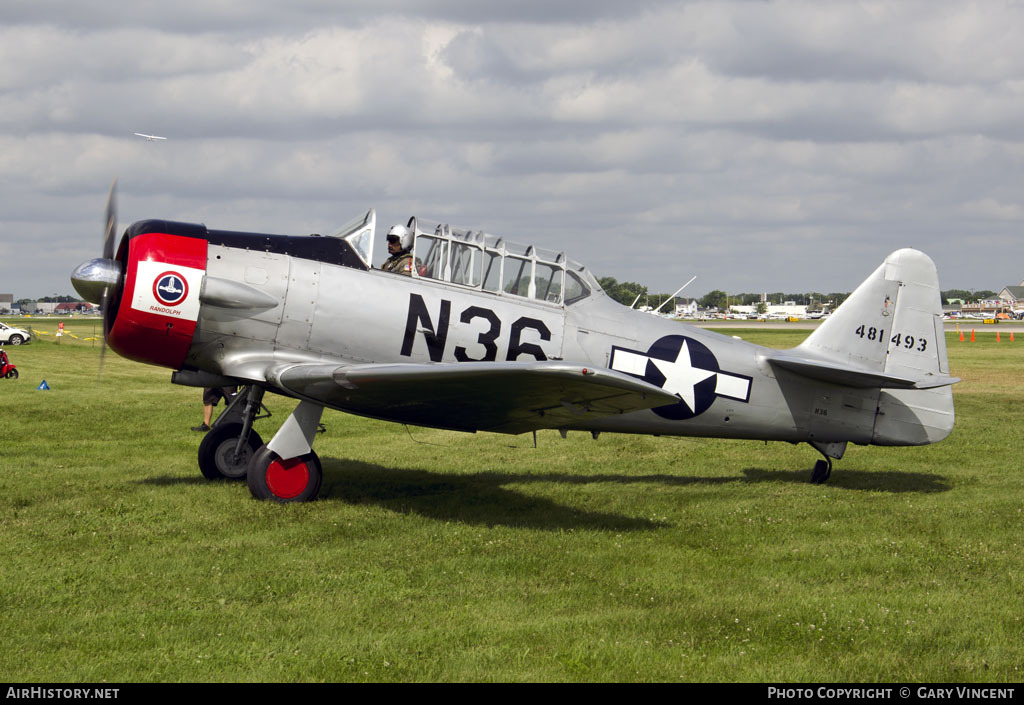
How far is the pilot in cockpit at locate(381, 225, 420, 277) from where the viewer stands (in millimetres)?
9016

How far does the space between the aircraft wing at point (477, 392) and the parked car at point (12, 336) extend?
3584 centimetres

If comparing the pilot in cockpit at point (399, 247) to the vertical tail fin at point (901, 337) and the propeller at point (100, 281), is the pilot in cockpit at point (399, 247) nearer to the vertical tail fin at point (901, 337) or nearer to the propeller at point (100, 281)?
the propeller at point (100, 281)

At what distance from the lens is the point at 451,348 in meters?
8.74

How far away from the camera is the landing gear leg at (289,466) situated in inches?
333

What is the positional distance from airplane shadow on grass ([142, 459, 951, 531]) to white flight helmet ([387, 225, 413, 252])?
98.9 inches

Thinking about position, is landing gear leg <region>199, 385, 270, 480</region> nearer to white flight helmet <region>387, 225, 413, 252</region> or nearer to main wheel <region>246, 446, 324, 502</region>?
main wheel <region>246, 446, 324, 502</region>

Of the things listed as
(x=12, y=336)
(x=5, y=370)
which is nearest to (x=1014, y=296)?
(x=12, y=336)

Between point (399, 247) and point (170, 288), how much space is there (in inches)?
86.1

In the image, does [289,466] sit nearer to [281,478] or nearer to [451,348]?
[281,478]

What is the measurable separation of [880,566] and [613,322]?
368cm

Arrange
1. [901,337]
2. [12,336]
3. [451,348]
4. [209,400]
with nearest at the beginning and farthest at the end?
1. [451,348]
2. [901,337]
3. [209,400]
4. [12,336]

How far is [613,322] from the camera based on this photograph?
946 centimetres

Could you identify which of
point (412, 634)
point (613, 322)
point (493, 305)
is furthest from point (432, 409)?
point (412, 634)
